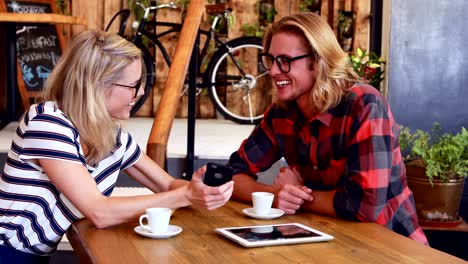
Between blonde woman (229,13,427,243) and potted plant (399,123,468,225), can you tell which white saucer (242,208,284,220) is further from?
potted plant (399,123,468,225)

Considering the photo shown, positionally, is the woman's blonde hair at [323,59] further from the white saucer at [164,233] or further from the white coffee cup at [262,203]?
the white saucer at [164,233]

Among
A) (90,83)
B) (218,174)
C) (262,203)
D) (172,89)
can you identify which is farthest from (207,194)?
(172,89)

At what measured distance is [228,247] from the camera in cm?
163

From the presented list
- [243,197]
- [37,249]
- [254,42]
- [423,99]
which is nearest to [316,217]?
[243,197]

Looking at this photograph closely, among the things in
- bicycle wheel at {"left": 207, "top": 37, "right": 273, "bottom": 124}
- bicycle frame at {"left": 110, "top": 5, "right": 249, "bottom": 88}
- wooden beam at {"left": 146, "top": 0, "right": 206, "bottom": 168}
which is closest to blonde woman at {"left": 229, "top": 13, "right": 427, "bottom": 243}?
wooden beam at {"left": 146, "top": 0, "right": 206, "bottom": 168}

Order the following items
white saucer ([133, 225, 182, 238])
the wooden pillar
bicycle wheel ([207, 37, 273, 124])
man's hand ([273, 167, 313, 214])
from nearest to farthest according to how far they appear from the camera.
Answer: white saucer ([133, 225, 182, 238]), man's hand ([273, 167, 313, 214]), the wooden pillar, bicycle wheel ([207, 37, 273, 124])

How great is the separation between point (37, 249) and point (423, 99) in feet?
7.95

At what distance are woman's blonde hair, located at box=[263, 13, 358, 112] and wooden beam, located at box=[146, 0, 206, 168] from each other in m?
0.89

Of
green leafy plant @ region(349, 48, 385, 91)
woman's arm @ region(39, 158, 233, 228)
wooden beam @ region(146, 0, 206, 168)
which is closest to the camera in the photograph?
woman's arm @ region(39, 158, 233, 228)

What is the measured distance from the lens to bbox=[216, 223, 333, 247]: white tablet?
1.63 metres

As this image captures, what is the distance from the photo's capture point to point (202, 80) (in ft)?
20.8

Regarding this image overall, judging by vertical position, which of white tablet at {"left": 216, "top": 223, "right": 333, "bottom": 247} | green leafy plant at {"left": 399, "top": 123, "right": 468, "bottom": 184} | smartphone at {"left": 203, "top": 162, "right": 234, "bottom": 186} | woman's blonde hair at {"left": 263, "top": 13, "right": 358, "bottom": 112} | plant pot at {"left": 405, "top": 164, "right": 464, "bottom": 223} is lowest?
plant pot at {"left": 405, "top": 164, "right": 464, "bottom": 223}

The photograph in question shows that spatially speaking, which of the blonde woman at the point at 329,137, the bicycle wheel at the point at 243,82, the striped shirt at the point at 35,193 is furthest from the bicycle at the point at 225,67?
the striped shirt at the point at 35,193

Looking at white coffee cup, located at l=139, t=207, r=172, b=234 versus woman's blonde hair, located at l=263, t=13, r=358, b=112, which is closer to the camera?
white coffee cup, located at l=139, t=207, r=172, b=234
